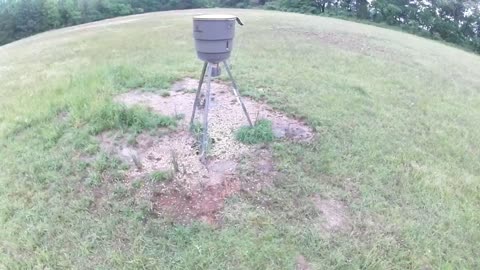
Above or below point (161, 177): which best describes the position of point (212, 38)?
above

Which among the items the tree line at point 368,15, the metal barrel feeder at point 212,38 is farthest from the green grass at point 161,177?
the tree line at point 368,15

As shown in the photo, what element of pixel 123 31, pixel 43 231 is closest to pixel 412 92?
pixel 43 231

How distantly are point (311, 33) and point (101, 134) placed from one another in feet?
21.9

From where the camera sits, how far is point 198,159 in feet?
9.18

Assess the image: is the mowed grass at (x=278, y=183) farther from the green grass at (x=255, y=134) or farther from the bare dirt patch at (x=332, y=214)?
the green grass at (x=255, y=134)

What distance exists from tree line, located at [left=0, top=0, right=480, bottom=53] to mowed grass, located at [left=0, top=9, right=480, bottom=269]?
13.2 metres

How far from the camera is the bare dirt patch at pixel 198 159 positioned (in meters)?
2.50

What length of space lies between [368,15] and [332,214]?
57.9ft

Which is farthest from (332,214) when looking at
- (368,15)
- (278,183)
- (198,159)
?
(368,15)

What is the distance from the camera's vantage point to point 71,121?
3.33 meters

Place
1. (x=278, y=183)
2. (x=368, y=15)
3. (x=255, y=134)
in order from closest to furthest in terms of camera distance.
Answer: (x=278, y=183), (x=255, y=134), (x=368, y=15)

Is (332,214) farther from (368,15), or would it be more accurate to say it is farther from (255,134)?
(368,15)

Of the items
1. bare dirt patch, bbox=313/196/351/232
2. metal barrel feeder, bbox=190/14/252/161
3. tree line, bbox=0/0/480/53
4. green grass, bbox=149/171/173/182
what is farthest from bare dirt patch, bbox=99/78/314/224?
tree line, bbox=0/0/480/53

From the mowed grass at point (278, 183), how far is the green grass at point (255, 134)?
21 centimetres
